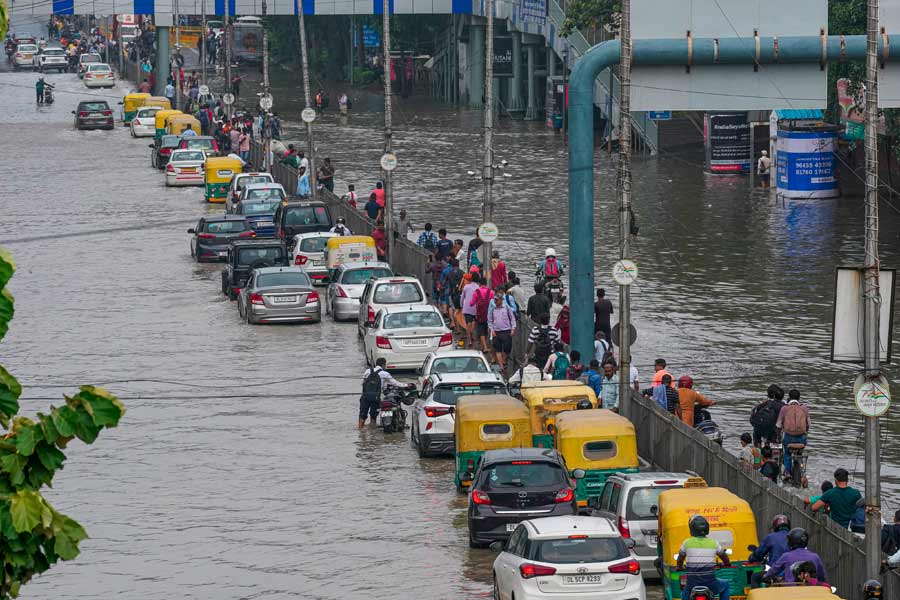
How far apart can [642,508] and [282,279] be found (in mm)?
19026

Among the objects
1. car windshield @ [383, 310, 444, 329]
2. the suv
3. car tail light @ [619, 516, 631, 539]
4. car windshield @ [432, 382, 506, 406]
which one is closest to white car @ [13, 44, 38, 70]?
car windshield @ [383, 310, 444, 329]

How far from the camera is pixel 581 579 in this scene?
56.6ft

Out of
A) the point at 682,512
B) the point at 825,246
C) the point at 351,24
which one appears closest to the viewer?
the point at 682,512

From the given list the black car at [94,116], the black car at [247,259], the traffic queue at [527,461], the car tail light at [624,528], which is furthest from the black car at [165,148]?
the car tail light at [624,528]

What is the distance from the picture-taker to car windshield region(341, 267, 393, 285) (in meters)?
38.0

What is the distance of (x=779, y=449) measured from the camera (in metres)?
23.6

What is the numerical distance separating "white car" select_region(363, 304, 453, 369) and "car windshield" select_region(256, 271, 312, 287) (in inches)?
221

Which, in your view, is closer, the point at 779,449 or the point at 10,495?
the point at 10,495

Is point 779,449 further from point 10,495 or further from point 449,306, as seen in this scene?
point 10,495

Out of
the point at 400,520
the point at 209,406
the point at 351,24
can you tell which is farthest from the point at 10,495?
the point at 351,24

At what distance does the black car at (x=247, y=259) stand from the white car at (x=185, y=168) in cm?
2123

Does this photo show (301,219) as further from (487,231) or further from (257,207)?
(487,231)

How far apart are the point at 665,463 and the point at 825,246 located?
2344 centimetres

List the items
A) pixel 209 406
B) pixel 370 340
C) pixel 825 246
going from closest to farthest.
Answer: pixel 209 406 < pixel 370 340 < pixel 825 246
